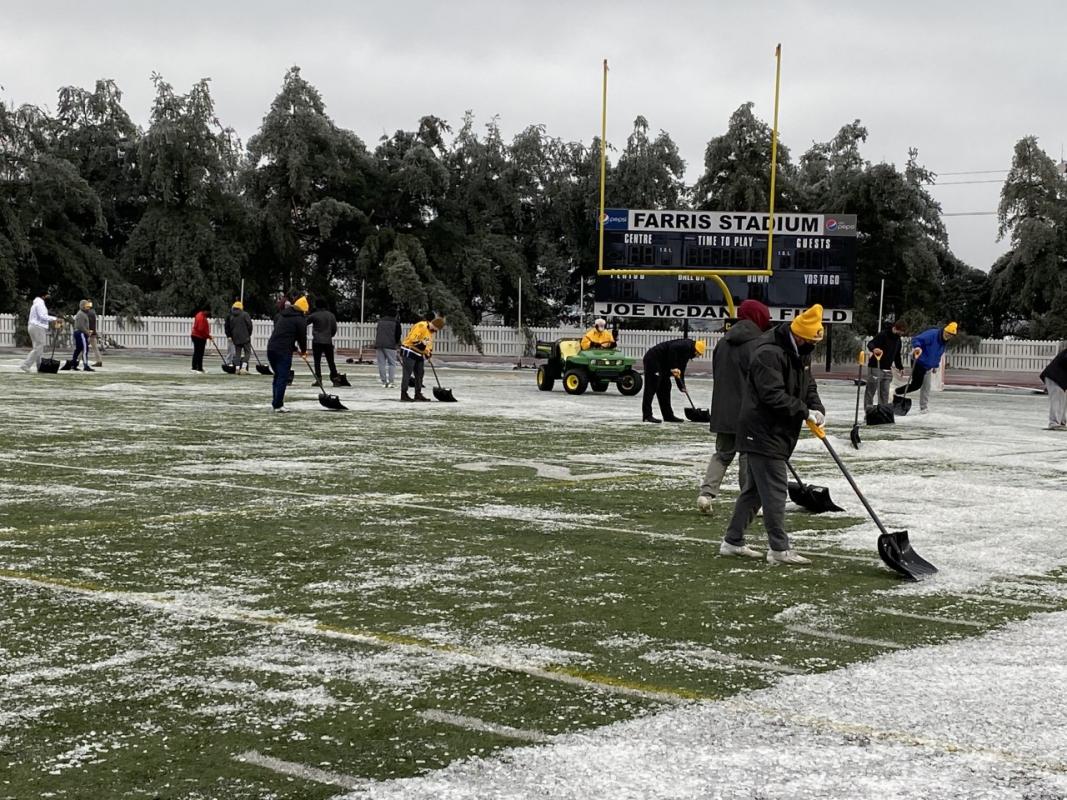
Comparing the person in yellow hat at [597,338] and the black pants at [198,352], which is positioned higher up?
the person in yellow hat at [597,338]

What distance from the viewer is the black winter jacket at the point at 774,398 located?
860cm

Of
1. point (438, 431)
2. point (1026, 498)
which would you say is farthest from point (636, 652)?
point (438, 431)

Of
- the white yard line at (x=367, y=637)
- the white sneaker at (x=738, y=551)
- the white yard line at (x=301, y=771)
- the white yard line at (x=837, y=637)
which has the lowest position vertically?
the white yard line at (x=301, y=771)

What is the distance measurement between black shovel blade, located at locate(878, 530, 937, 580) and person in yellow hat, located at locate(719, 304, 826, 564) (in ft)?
2.09

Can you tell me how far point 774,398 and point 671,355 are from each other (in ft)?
33.2

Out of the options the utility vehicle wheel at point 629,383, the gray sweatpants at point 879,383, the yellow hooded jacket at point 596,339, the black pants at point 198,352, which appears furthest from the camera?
the black pants at point 198,352

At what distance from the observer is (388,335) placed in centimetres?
2823

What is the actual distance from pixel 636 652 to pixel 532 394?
21.7 m

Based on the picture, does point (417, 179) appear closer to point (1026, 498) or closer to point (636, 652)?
point (1026, 498)

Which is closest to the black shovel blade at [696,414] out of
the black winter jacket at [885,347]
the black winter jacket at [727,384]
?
the black winter jacket at [885,347]

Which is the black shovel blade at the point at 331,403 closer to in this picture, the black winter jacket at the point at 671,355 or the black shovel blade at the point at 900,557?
the black winter jacket at the point at 671,355

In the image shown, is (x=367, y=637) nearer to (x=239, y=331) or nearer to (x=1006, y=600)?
(x=1006, y=600)

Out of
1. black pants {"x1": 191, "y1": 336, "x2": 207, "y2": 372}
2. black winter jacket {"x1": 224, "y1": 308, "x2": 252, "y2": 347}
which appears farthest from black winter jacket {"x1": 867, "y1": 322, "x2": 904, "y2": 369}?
black pants {"x1": 191, "y1": 336, "x2": 207, "y2": 372}

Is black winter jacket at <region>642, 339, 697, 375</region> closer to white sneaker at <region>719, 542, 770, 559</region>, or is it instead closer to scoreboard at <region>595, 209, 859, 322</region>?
white sneaker at <region>719, 542, 770, 559</region>
